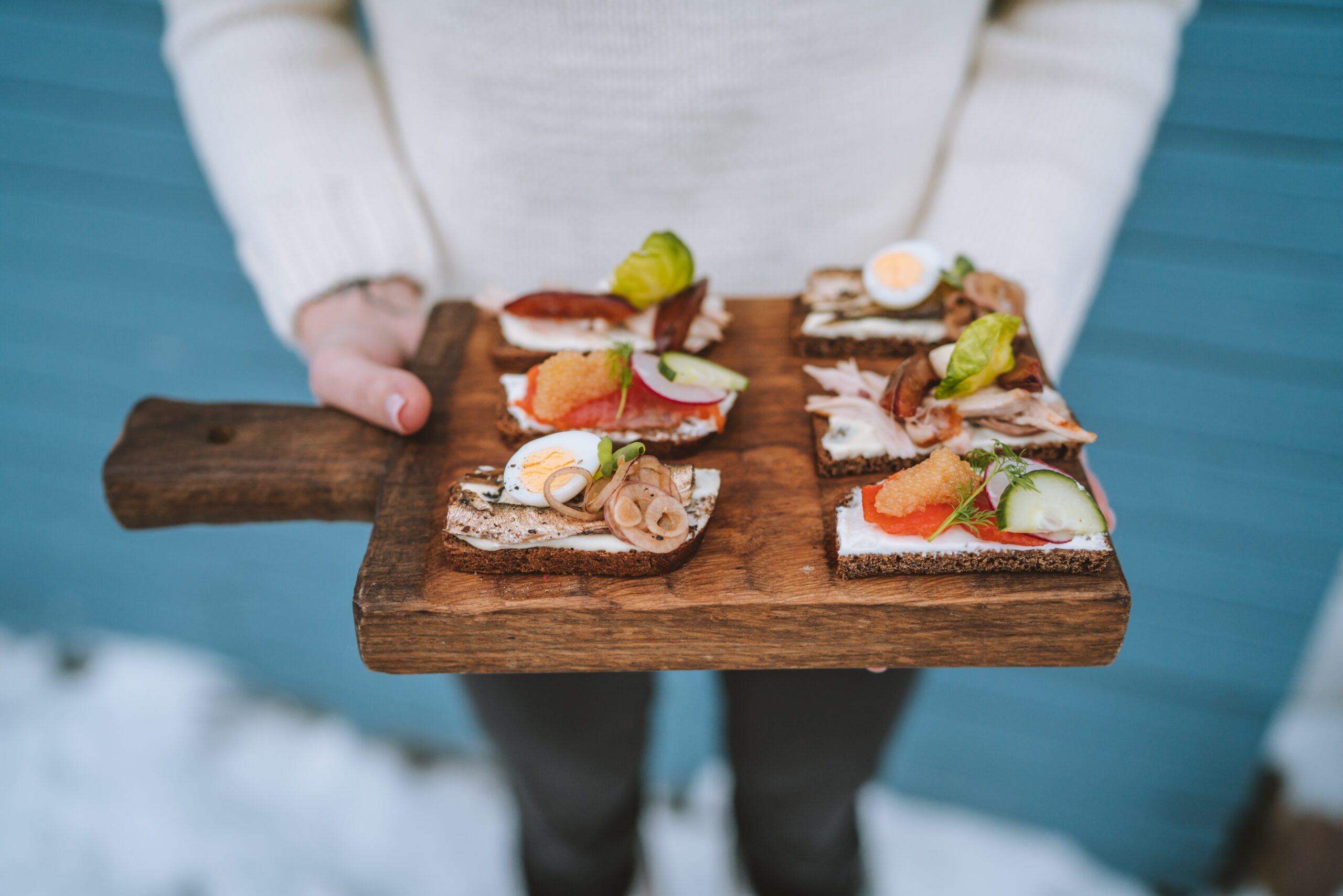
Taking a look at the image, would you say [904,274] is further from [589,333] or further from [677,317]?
[589,333]

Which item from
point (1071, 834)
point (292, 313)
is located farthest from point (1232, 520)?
point (292, 313)

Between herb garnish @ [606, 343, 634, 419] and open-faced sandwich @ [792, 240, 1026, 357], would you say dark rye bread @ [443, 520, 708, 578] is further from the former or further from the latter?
open-faced sandwich @ [792, 240, 1026, 357]

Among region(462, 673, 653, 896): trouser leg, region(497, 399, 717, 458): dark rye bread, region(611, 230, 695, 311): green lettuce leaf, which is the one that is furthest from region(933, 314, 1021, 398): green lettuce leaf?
region(462, 673, 653, 896): trouser leg

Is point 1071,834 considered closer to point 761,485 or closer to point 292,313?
point 761,485

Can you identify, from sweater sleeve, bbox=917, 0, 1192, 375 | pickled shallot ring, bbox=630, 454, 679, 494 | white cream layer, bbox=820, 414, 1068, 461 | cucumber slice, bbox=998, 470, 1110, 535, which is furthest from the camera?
sweater sleeve, bbox=917, 0, 1192, 375

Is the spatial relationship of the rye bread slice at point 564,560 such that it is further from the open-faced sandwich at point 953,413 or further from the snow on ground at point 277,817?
the snow on ground at point 277,817
